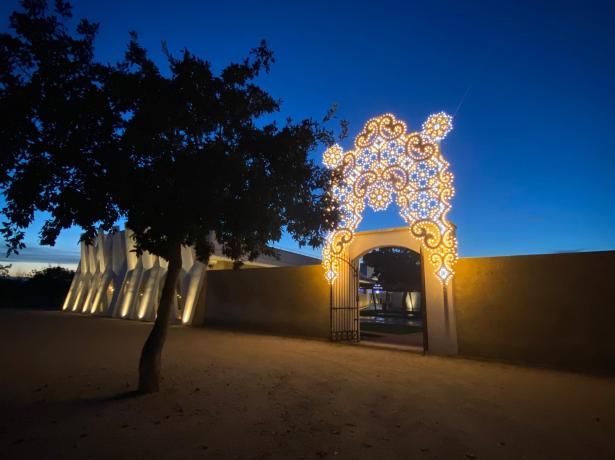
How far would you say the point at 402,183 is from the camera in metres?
9.98

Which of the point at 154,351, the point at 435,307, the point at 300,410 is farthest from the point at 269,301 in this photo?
the point at 300,410

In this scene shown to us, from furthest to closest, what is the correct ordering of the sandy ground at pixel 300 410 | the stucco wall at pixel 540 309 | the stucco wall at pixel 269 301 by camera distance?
the stucco wall at pixel 269 301, the stucco wall at pixel 540 309, the sandy ground at pixel 300 410

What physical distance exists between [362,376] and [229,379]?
8.39 feet

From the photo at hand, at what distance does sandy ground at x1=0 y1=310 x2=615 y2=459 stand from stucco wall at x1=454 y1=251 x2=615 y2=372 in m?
0.61

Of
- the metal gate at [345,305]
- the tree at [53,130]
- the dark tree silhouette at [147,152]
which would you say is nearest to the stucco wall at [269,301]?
the metal gate at [345,305]

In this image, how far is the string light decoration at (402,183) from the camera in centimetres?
913

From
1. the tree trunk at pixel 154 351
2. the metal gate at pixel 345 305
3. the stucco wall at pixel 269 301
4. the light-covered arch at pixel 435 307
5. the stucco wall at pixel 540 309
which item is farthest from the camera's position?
the stucco wall at pixel 269 301

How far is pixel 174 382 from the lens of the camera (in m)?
5.84

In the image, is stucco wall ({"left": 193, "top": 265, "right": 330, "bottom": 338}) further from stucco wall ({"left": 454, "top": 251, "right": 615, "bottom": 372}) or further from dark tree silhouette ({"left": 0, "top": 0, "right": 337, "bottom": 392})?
dark tree silhouette ({"left": 0, "top": 0, "right": 337, "bottom": 392})

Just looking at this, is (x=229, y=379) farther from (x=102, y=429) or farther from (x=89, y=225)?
(x=89, y=225)

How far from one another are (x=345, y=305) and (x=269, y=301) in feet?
11.0

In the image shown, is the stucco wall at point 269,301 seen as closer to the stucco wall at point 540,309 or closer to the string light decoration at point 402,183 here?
the string light decoration at point 402,183

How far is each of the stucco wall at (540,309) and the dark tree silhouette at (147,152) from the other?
19.8ft

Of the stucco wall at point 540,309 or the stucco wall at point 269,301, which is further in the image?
the stucco wall at point 269,301
